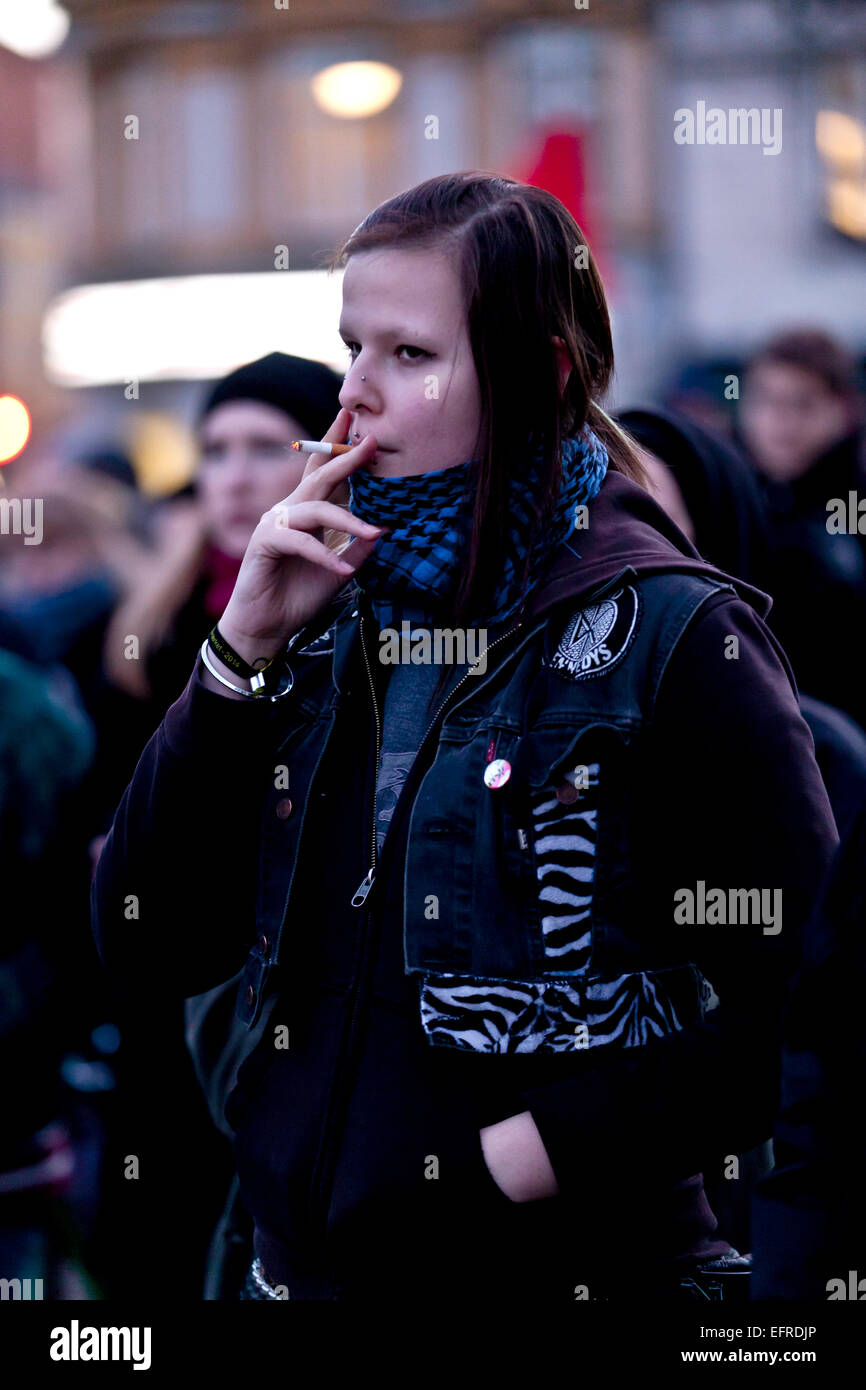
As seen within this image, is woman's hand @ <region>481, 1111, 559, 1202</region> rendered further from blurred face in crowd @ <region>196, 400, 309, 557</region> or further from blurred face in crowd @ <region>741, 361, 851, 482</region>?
blurred face in crowd @ <region>741, 361, 851, 482</region>

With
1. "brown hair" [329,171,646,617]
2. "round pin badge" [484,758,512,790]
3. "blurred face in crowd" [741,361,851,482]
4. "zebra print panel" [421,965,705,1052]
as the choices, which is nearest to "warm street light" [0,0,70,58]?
"blurred face in crowd" [741,361,851,482]

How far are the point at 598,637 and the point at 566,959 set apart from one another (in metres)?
0.37

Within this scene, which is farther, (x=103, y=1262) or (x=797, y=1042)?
(x=103, y=1262)

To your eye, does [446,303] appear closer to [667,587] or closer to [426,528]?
[426,528]

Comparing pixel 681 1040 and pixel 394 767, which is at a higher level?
pixel 394 767

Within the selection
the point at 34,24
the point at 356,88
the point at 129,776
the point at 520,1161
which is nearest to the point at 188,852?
the point at 520,1161

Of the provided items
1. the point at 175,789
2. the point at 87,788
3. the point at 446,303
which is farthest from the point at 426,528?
the point at 87,788

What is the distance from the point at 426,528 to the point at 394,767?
288mm

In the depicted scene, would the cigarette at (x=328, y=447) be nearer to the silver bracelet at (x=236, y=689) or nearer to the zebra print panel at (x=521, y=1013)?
the silver bracelet at (x=236, y=689)

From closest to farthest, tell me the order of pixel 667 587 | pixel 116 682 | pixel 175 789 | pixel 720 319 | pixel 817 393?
pixel 667 587 < pixel 175 789 < pixel 116 682 < pixel 817 393 < pixel 720 319

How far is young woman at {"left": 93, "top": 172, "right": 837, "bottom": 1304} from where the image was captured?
5.99 feet

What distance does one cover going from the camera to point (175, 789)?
206 cm

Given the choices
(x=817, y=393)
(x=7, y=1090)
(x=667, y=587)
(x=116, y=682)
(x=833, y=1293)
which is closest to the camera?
(x=833, y=1293)
